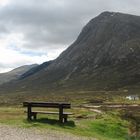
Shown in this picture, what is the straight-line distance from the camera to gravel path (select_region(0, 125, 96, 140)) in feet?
97.8

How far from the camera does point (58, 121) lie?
4025cm

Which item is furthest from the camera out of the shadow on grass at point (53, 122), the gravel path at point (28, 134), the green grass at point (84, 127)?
the shadow on grass at point (53, 122)

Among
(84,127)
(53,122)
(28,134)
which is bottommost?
(84,127)

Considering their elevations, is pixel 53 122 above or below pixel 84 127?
above

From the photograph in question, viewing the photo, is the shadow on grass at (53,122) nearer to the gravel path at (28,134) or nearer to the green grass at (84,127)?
the green grass at (84,127)

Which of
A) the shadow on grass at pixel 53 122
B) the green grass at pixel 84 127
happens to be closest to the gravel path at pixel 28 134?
the green grass at pixel 84 127

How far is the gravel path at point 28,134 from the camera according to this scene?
29797 millimetres

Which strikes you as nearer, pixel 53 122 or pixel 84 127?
pixel 84 127

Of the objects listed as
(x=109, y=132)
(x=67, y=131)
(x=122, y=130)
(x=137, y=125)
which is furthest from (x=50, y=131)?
(x=137, y=125)

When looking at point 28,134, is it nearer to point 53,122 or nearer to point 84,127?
point 53,122

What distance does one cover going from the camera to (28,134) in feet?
103

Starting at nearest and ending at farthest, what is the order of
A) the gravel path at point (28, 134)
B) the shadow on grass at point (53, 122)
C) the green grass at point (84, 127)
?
the gravel path at point (28, 134)
the green grass at point (84, 127)
the shadow on grass at point (53, 122)

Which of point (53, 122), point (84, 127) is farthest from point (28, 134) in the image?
point (84, 127)

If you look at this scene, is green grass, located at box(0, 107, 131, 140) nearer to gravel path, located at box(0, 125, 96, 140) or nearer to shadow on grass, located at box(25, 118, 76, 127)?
shadow on grass, located at box(25, 118, 76, 127)
